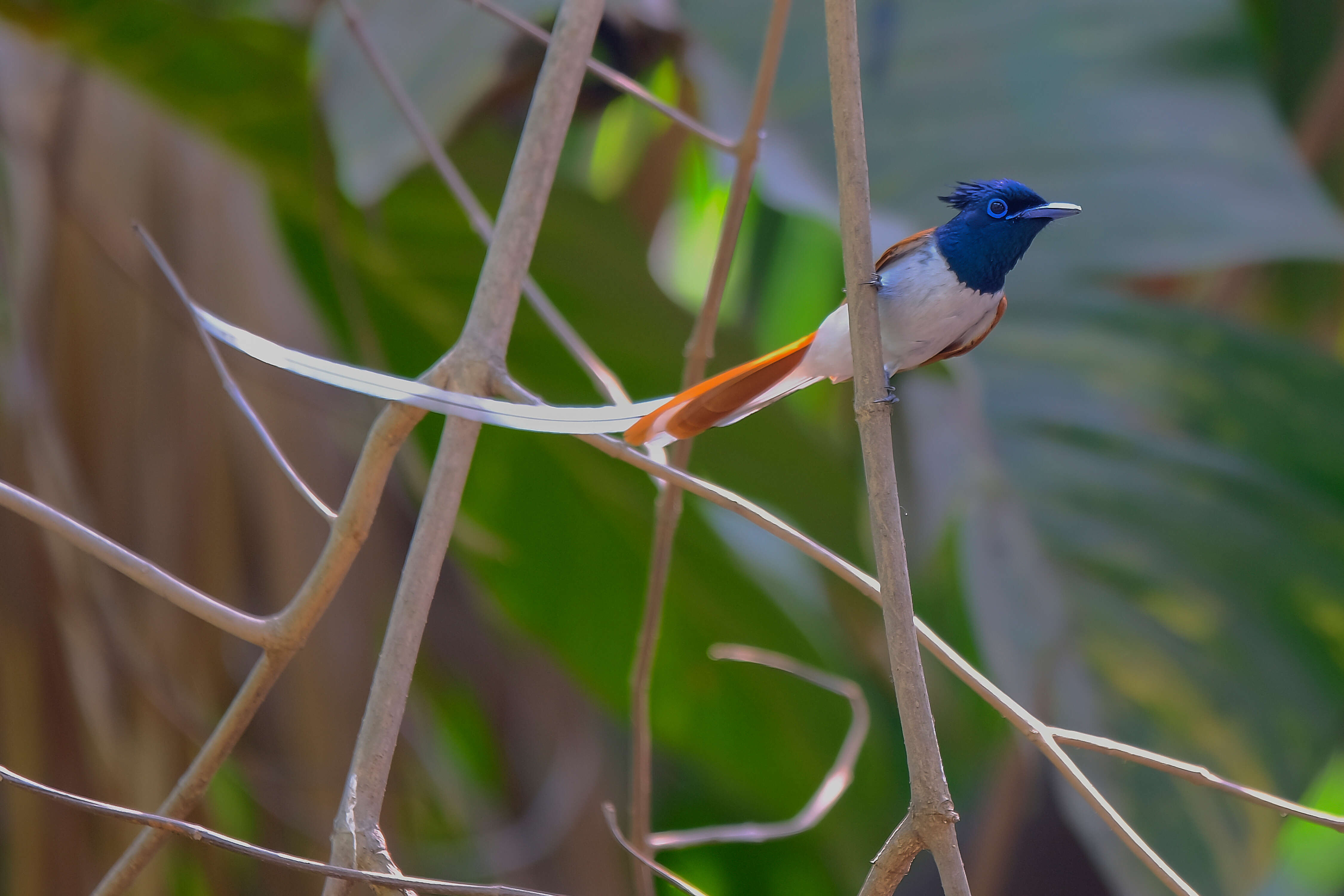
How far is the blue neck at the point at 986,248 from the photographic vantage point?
0.64 metres

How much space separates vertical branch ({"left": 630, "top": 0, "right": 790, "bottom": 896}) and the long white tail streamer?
0.23 metres

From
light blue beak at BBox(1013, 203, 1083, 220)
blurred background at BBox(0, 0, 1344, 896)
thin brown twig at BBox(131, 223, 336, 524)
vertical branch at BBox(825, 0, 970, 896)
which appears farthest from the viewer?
blurred background at BBox(0, 0, 1344, 896)

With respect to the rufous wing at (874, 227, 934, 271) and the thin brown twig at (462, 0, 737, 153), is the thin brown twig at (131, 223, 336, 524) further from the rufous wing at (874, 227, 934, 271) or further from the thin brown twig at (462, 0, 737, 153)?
the rufous wing at (874, 227, 934, 271)

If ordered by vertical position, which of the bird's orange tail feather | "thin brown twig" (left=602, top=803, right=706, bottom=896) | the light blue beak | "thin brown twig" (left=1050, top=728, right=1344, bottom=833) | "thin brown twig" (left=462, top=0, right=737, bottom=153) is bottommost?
"thin brown twig" (left=602, top=803, right=706, bottom=896)

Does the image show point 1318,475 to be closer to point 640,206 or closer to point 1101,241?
point 1101,241

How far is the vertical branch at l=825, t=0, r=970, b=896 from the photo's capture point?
1.27 feet

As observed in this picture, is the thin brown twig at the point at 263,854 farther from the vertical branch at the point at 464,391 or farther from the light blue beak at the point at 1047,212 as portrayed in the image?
the light blue beak at the point at 1047,212

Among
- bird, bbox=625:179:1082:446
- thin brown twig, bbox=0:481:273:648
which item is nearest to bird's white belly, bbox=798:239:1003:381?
bird, bbox=625:179:1082:446

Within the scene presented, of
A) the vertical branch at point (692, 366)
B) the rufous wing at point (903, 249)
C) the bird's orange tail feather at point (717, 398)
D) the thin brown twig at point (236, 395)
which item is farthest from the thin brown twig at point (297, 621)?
the rufous wing at point (903, 249)

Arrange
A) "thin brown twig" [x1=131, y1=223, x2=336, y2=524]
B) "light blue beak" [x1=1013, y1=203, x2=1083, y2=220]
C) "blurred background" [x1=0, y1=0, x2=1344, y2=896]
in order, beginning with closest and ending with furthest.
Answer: "thin brown twig" [x1=131, y1=223, x2=336, y2=524] < "light blue beak" [x1=1013, y1=203, x2=1083, y2=220] < "blurred background" [x1=0, y1=0, x2=1344, y2=896]

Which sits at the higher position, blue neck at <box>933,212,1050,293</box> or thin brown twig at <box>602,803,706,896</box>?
blue neck at <box>933,212,1050,293</box>

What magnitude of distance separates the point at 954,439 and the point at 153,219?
1152 millimetres

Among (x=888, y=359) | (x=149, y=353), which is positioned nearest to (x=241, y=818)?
(x=149, y=353)

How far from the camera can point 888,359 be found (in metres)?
0.68
